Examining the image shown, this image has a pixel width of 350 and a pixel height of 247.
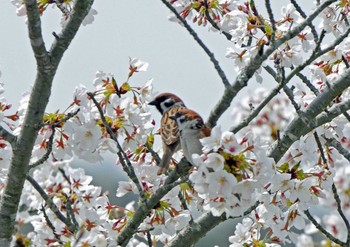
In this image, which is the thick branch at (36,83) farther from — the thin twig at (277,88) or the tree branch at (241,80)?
the thin twig at (277,88)

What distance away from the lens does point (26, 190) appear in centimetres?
615

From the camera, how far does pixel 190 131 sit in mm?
4828

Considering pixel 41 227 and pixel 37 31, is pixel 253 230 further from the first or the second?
pixel 37 31

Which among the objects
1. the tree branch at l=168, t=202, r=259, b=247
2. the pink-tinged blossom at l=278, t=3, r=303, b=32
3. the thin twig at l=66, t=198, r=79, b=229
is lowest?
the tree branch at l=168, t=202, r=259, b=247

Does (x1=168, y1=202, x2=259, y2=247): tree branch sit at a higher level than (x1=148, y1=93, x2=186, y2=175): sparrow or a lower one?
lower

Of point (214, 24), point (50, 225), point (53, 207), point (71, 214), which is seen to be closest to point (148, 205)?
point (71, 214)

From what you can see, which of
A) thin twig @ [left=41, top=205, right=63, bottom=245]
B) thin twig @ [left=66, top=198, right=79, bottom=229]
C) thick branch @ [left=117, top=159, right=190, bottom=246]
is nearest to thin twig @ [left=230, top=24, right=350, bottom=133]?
thick branch @ [left=117, top=159, right=190, bottom=246]

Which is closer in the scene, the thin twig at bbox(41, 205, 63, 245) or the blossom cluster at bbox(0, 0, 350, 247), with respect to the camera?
the blossom cluster at bbox(0, 0, 350, 247)

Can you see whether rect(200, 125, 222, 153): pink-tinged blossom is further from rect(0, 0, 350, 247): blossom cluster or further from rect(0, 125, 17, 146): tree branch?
rect(0, 125, 17, 146): tree branch

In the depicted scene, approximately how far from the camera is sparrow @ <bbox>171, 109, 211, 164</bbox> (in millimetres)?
4684

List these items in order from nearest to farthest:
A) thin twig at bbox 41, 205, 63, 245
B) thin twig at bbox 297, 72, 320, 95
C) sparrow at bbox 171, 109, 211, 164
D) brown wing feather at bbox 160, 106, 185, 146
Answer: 1. sparrow at bbox 171, 109, 211, 164
2. thin twig at bbox 41, 205, 63, 245
3. brown wing feather at bbox 160, 106, 185, 146
4. thin twig at bbox 297, 72, 320, 95

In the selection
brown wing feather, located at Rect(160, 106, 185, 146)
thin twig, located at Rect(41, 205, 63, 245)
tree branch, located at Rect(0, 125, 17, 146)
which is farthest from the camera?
brown wing feather, located at Rect(160, 106, 185, 146)

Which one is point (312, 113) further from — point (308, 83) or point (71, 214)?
point (71, 214)

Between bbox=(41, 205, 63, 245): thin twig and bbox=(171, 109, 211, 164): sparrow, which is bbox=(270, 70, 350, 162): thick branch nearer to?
bbox=(171, 109, 211, 164): sparrow
